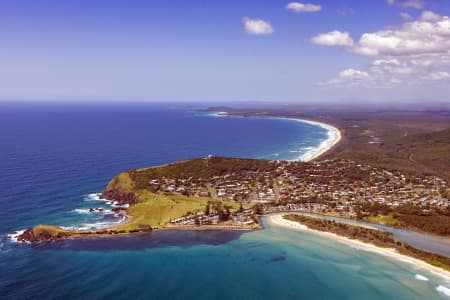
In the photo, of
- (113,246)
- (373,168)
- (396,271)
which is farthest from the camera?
(373,168)

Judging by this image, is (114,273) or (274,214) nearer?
(114,273)

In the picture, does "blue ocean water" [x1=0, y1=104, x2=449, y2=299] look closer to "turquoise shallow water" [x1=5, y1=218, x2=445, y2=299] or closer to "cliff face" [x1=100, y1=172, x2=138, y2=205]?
"turquoise shallow water" [x1=5, y1=218, x2=445, y2=299]

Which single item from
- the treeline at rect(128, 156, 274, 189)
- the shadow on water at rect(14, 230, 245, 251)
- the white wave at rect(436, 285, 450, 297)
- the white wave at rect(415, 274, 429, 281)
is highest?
the treeline at rect(128, 156, 274, 189)

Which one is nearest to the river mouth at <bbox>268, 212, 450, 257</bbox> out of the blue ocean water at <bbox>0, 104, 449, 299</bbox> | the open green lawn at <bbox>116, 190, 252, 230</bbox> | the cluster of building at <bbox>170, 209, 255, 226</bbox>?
the blue ocean water at <bbox>0, 104, 449, 299</bbox>

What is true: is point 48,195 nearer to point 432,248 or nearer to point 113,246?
point 113,246

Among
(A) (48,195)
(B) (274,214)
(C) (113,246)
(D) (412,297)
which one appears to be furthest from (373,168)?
(A) (48,195)

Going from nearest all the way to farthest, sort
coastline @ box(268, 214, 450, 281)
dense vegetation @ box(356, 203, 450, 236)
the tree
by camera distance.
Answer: coastline @ box(268, 214, 450, 281) → dense vegetation @ box(356, 203, 450, 236) → the tree

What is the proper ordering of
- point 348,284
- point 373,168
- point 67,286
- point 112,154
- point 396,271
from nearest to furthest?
point 67,286, point 348,284, point 396,271, point 373,168, point 112,154
